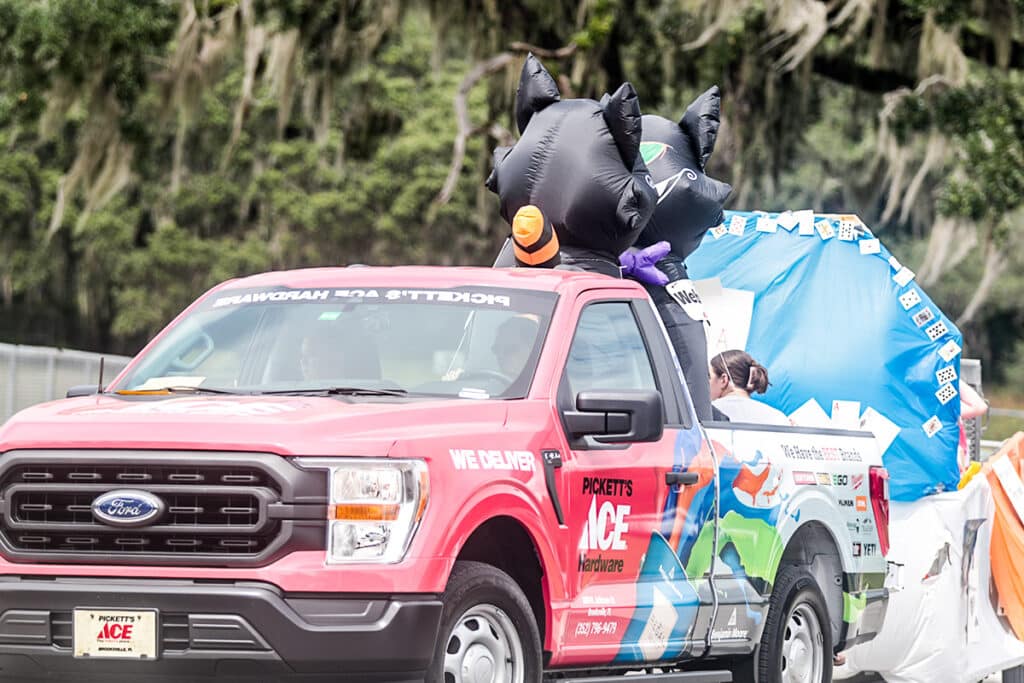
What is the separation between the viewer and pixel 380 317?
24.6 feet

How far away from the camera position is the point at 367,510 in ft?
20.0

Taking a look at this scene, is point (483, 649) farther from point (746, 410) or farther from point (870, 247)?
point (870, 247)

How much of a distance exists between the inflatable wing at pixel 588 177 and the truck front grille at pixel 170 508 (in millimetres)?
3535

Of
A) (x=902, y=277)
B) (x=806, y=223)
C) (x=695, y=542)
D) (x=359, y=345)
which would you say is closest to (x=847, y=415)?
(x=902, y=277)

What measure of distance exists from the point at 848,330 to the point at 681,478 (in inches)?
161

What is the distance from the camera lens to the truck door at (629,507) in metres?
7.16

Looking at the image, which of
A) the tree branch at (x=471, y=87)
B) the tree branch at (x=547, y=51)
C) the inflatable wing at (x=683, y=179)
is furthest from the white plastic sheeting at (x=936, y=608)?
the tree branch at (x=547, y=51)

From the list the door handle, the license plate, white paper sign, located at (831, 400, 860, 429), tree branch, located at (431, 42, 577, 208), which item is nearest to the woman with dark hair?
white paper sign, located at (831, 400, 860, 429)

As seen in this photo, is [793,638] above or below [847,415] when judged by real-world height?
below

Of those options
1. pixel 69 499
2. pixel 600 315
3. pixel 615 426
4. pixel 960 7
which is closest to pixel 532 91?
pixel 600 315

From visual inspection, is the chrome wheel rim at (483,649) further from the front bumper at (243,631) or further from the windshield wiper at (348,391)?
the windshield wiper at (348,391)

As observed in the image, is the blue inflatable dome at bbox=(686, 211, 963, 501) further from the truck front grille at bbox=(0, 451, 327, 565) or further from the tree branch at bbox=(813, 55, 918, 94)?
the tree branch at bbox=(813, 55, 918, 94)

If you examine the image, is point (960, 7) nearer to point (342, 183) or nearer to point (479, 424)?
point (479, 424)

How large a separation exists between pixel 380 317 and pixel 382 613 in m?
1.74
